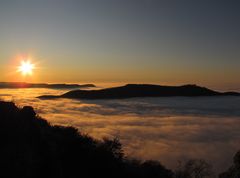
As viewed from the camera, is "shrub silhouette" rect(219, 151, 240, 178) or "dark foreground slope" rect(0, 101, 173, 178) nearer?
"dark foreground slope" rect(0, 101, 173, 178)

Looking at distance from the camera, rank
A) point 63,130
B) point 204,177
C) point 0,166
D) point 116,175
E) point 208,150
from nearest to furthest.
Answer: point 0,166
point 116,175
point 63,130
point 204,177
point 208,150

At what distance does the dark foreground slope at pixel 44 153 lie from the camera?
3178 cm

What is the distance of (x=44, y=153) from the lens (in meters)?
37.4

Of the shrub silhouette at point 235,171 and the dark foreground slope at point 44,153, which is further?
the shrub silhouette at point 235,171

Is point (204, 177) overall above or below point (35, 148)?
below

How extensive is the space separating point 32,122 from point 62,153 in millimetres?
4754

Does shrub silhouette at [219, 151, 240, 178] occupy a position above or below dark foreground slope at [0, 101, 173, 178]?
below

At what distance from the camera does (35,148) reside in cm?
3747

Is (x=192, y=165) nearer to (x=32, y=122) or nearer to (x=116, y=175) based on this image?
(x=116, y=175)

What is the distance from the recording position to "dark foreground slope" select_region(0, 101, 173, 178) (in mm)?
31783

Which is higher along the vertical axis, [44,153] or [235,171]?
[44,153]

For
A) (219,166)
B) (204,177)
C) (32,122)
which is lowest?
(219,166)

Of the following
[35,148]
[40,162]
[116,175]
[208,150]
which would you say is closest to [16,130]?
[35,148]

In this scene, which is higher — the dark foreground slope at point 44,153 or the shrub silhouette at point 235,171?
the dark foreground slope at point 44,153
